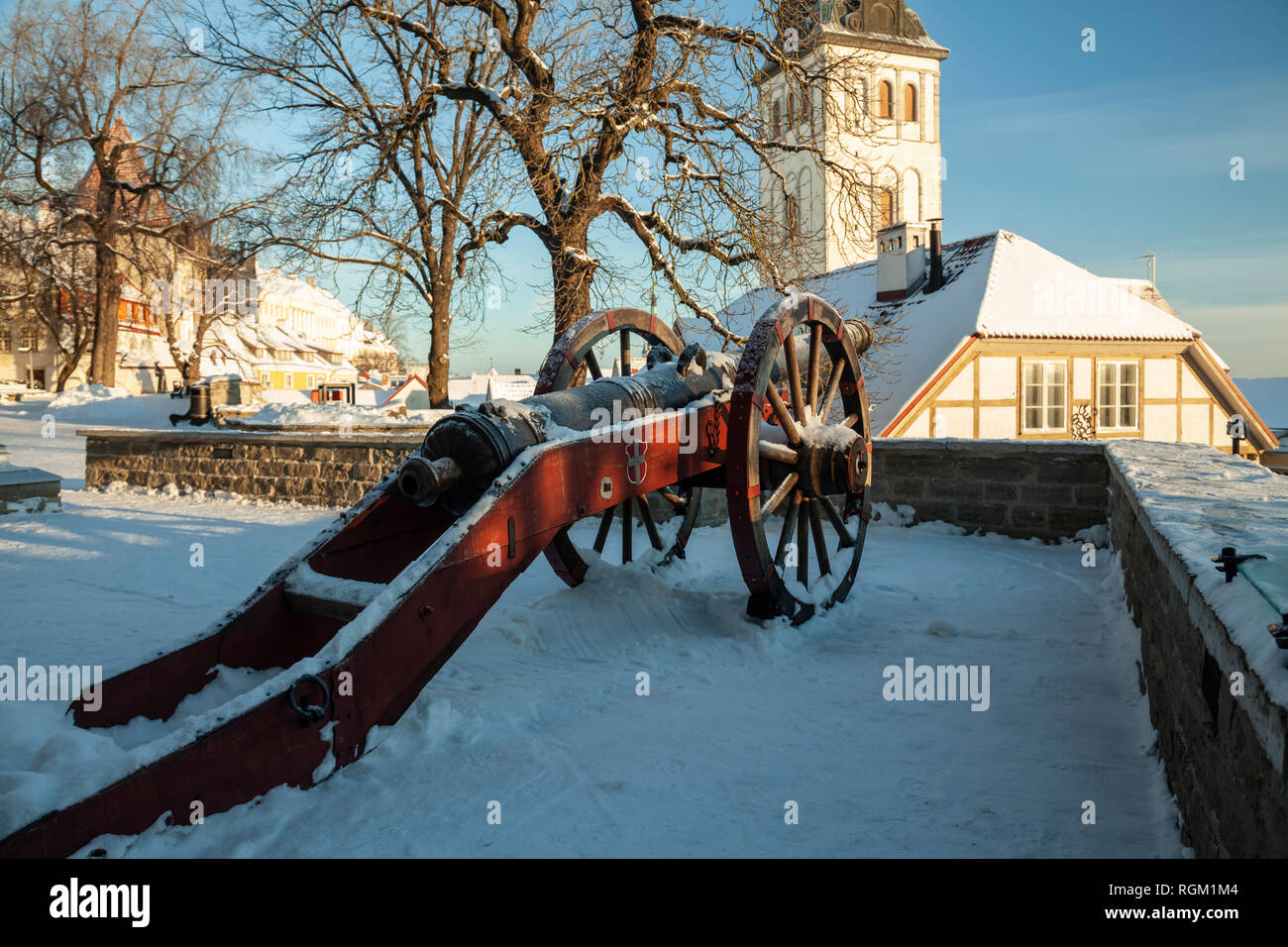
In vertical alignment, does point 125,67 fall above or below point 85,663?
above

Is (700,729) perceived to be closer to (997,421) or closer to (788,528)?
(788,528)

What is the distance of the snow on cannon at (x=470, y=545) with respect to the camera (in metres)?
2.52

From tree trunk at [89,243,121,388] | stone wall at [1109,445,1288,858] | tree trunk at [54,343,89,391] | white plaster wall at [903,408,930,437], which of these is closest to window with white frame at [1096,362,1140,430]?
white plaster wall at [903,408,930,437]

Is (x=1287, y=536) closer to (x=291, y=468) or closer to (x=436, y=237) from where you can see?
(x=291, y=468)

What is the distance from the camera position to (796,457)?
4938mm

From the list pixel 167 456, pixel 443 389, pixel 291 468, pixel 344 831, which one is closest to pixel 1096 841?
pixel 344 831

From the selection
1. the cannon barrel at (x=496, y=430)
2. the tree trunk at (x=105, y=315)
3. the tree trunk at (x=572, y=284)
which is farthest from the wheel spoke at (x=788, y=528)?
the tree trunk at (x=105, y=315)

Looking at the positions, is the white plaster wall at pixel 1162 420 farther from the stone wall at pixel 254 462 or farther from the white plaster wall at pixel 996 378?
the stone wall at pixel 254 462

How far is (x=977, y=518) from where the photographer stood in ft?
24.5

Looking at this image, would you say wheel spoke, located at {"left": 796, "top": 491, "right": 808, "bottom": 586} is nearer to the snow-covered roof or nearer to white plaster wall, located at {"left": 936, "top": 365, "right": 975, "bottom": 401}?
the snow-covered roof

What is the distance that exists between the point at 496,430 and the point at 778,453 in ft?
5.41

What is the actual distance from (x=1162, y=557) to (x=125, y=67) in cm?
2822

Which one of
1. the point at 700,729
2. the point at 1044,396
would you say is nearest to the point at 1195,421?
the point at 1044,396
